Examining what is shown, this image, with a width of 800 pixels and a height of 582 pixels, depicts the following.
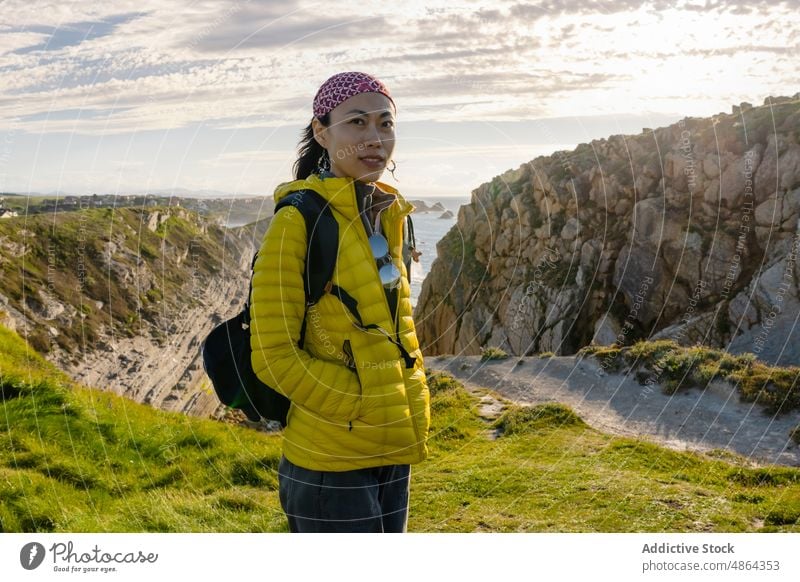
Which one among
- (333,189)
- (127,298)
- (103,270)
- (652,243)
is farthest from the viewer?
(103,270)

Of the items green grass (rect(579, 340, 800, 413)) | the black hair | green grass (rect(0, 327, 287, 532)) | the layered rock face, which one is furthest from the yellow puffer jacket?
the layered rock face

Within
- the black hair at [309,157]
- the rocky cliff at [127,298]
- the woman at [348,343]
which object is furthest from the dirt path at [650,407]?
the rocky cliff at [127,298]

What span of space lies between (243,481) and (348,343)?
203 inches

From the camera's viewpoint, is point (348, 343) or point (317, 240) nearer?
point (317, 240)

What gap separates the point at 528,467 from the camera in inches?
359

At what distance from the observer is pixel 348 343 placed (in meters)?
3.27

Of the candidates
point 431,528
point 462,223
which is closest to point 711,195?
point 462,223

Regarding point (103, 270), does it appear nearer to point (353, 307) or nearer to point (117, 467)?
point (117, 467)

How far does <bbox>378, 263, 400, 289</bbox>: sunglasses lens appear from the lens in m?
3.37

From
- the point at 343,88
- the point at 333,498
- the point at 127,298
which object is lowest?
the point at 127,298

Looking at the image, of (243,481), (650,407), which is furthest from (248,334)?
(650,407)
